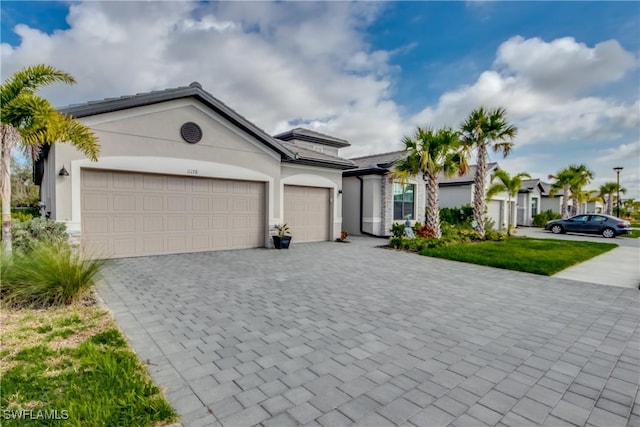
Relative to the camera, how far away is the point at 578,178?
25688 mm

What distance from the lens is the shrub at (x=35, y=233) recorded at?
6.69 meters

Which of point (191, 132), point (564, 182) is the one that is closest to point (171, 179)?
point (191, 132)

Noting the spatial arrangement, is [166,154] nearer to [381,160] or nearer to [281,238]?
[281,238]

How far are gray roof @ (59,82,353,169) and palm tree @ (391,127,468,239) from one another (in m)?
4.25

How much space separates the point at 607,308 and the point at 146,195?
36.8 ft

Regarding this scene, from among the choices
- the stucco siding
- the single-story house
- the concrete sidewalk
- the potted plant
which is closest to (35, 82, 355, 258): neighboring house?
the potted plant

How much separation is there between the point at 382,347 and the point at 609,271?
9.06 m

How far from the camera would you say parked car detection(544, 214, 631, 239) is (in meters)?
19.3

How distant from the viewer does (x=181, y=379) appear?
2.88m

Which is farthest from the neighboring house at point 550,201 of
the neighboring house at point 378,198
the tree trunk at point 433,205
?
the tree trunk at point 433,205

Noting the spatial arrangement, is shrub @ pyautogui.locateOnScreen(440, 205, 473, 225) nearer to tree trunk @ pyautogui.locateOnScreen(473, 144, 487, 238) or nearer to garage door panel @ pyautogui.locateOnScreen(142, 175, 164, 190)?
tree trunk @ pyautogui.locateOnScreen(473, 144, 487, 238)

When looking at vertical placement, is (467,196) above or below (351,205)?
above

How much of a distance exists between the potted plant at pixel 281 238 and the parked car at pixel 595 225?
20.7m

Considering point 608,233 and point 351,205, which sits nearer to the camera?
point 351,205
